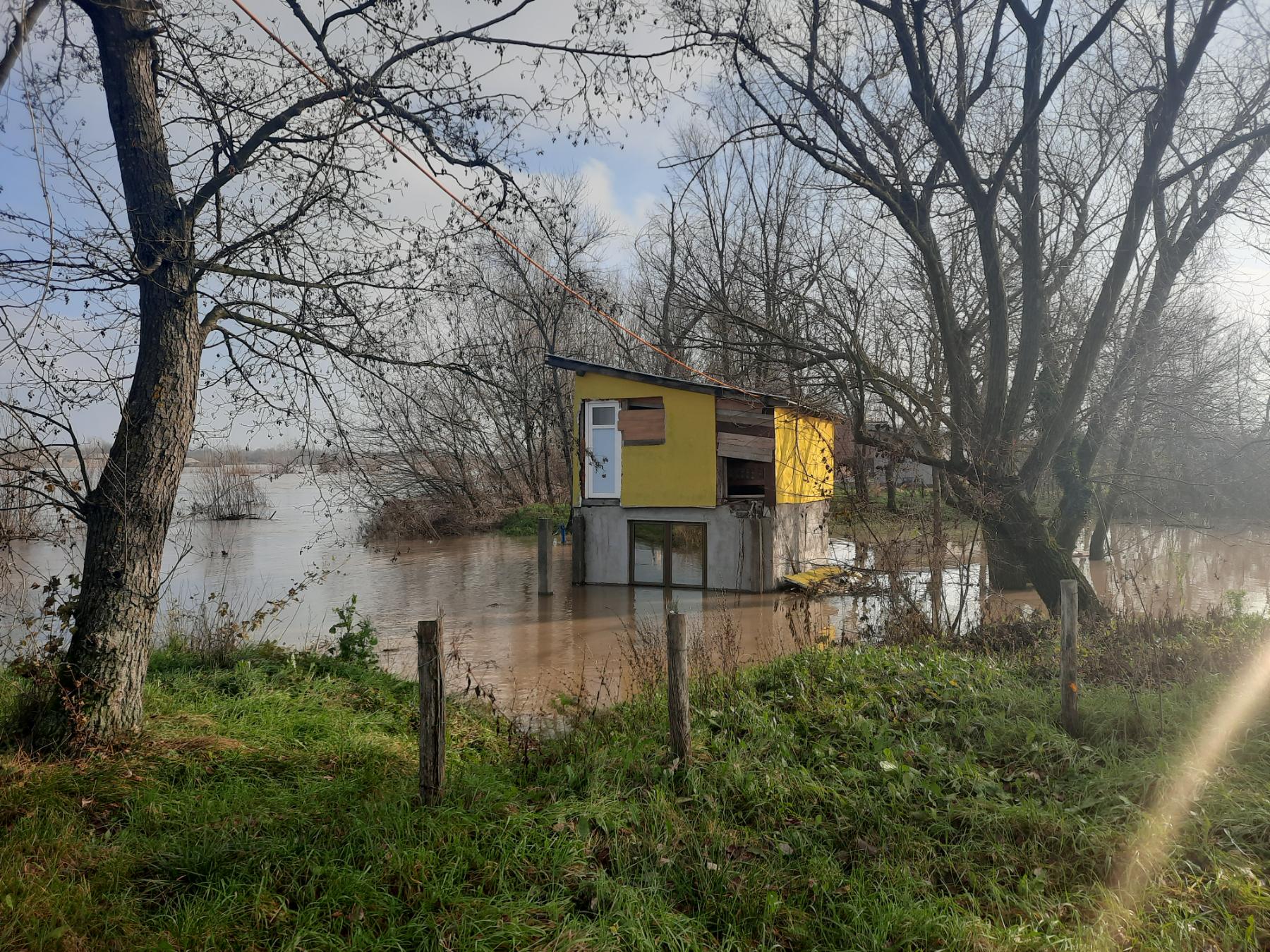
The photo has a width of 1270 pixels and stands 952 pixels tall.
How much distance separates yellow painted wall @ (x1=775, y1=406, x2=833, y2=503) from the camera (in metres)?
17.0

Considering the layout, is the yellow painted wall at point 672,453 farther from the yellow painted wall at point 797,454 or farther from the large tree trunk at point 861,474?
the large tree trunk at point 861,474

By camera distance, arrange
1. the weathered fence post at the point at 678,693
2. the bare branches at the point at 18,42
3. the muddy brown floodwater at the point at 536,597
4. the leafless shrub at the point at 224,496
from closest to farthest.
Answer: the bare branches at the point at 18,42, the weathered fence post at the point at 678,693, the muddy brown floodwater at the point at 536,597, the leafless shrub at the point at 224,496

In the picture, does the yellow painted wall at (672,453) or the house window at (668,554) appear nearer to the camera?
the yellow painted wall at (672,453)

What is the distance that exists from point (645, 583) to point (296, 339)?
39.1 feet

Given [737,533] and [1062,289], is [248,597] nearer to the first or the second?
[737,533]

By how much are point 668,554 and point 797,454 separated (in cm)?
367

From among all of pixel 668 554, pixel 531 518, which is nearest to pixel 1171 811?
pixel 668 554

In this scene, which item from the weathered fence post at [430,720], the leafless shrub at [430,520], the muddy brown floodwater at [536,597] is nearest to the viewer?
the weathered fence post at [430,720]

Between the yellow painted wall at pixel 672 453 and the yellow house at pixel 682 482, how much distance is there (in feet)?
0.07

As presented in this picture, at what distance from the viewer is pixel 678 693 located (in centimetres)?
543

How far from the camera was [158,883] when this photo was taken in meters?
3.69

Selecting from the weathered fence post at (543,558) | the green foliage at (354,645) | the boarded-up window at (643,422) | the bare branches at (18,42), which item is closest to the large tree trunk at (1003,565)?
the boarded-up window at (643,422)

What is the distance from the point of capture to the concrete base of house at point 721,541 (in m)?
16.5

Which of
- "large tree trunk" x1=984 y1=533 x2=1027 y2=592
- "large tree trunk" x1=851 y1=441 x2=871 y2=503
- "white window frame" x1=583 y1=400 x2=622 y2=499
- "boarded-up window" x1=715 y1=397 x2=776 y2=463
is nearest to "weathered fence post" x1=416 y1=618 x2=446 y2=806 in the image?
"large tree trunk" x1=851 y1=441 x2=871 y2=503
